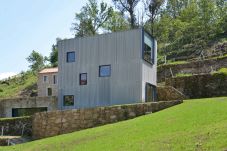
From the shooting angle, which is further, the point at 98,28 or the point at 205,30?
the point at 98,28

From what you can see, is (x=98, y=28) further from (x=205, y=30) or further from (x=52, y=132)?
(x=52, y=132)

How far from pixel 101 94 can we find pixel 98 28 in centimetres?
4784

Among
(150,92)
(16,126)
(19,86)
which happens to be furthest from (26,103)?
(19,86)

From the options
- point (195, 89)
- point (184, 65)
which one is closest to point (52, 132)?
point (195, 89)

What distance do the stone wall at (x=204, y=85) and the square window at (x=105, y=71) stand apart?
246 inches

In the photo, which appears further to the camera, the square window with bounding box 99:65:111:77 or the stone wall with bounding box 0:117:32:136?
the square window with bounding box 99:65:111:77

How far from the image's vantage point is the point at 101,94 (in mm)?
35812

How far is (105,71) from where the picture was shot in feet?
118

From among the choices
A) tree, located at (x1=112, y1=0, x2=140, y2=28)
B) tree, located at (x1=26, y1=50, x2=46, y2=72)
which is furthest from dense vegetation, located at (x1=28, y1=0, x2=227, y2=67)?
tree, located at (x1=26, y1=50, x2=46, y2=72)

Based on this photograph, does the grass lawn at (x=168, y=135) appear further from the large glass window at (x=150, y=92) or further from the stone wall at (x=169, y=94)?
the large glass window at (x=150, y=92)

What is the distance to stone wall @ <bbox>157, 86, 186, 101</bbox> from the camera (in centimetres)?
3472

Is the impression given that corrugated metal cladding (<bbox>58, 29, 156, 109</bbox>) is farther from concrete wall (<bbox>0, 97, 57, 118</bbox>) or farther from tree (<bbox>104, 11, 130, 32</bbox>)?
tree (<bbox>104, 11, 130, 32</bbox>)

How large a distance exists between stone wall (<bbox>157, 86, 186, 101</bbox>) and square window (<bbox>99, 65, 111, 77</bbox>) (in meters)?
4.89

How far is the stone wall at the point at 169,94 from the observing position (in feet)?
114
